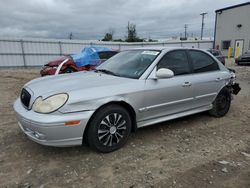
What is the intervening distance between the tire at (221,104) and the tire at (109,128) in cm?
233

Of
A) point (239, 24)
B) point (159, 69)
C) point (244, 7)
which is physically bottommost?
point (159, 69)

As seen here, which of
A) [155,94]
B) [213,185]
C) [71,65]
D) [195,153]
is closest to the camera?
[213,185]

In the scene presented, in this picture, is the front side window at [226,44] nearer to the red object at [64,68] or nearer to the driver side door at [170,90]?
the red object at [64,68]

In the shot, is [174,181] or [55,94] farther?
[55,94]

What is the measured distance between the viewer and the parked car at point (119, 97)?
9.37ft

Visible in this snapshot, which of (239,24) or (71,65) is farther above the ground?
(239,24)

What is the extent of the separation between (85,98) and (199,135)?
2.26m

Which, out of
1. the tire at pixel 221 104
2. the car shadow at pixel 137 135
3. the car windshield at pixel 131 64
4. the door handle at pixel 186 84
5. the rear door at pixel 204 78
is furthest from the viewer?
the tire at pixel 221 104

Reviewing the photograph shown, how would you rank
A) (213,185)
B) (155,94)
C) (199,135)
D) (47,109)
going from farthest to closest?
(199,135) → (155,94) → (47,109) → (213,185)

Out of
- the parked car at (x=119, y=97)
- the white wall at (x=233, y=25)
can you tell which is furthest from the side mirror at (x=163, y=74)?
the white wall at (x=233, y=25)

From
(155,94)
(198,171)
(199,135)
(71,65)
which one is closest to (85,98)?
(155,94)

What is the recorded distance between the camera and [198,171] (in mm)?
2877

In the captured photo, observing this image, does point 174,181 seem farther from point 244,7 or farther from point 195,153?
point 244,7

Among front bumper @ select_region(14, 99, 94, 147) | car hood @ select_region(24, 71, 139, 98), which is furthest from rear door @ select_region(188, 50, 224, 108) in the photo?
front bumper @ select_region(14, 99, 94, 147)
